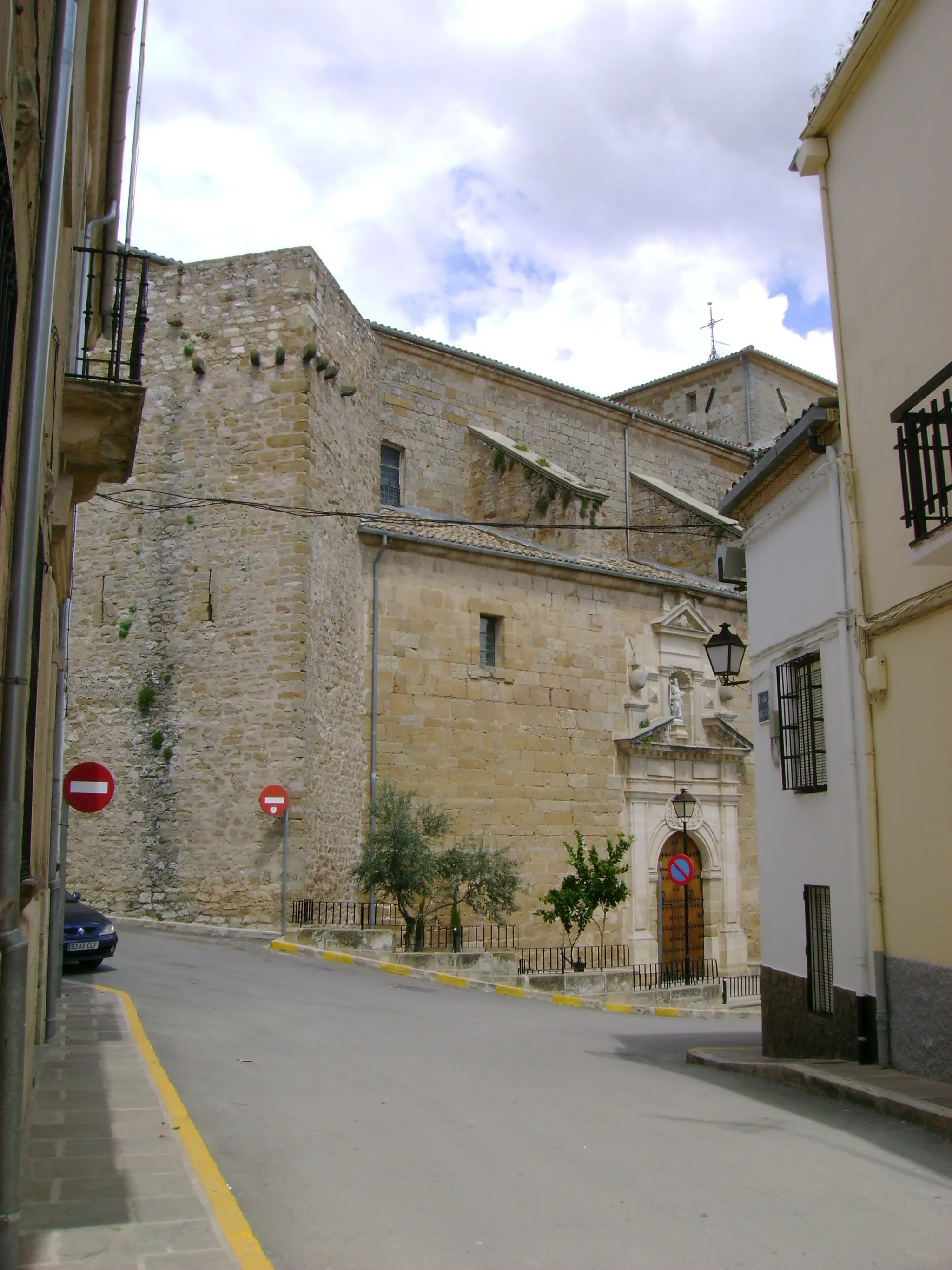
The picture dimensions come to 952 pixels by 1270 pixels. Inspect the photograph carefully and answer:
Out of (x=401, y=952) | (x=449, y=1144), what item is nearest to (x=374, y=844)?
(x=401, y=952)

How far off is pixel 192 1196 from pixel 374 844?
11.4m

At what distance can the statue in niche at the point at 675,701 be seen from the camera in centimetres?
2164

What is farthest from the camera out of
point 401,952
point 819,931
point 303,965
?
point 401,952

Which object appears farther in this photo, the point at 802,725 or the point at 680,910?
the point at 680,910

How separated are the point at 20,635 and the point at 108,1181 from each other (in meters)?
2.34

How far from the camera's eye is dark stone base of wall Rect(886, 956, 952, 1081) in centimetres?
733

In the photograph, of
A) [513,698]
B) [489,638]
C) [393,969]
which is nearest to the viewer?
[393,969]

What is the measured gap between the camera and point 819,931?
372 inches

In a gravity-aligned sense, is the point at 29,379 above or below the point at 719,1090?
above

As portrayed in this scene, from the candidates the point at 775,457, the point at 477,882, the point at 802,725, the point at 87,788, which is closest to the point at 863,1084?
the point at 802,725

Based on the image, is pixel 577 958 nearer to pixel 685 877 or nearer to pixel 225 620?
pixel 685 877

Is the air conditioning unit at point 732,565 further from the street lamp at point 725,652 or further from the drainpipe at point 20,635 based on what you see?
the drainpipe at point 20,635

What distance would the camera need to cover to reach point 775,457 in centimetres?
1012

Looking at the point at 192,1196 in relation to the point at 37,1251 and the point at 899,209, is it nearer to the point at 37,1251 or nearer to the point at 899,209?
the point at 37,1251
